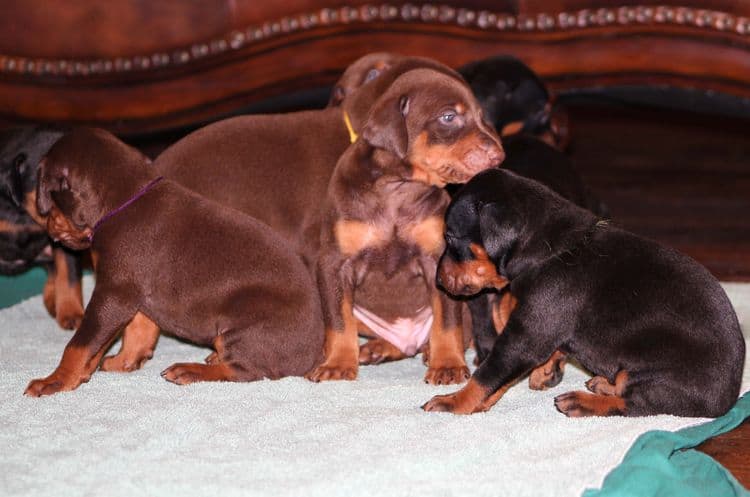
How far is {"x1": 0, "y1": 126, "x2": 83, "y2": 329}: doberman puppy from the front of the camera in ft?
15.8

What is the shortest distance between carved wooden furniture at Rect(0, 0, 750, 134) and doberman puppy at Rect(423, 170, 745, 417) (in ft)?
5.09

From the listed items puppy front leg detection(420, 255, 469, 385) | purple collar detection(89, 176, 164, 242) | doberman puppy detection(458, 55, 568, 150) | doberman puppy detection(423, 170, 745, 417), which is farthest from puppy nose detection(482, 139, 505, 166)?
purple collar detection(89, 176, 164, 242)

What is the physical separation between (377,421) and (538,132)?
2122mm

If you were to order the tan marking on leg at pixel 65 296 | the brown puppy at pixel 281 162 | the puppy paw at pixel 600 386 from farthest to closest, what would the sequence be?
the tan marking on leg at pixel 65 296, the brown puppy at pixel 281 162, the puppy paw at pixel 600 386

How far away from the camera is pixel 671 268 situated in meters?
3.56

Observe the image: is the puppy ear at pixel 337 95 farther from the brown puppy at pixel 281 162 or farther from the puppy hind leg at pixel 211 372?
the puppy hind leg at pixel 211 372

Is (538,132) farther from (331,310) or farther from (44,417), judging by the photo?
(44,417)

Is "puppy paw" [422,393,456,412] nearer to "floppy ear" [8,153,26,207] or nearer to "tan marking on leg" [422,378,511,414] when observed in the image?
"tan marking on leg" [422,378,511,414]

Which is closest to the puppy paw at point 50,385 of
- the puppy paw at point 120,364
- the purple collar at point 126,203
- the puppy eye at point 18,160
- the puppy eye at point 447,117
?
the puppy paw at point 120,364

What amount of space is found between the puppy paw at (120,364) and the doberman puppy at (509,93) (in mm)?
1831

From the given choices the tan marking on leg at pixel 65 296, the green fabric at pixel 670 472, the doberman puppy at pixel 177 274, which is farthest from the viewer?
the tan marking on leg at pixel 65 296

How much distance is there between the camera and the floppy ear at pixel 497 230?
373 cm

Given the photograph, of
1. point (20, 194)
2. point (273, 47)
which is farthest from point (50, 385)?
point (273, 47)

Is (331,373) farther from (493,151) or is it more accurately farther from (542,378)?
(493,151)
